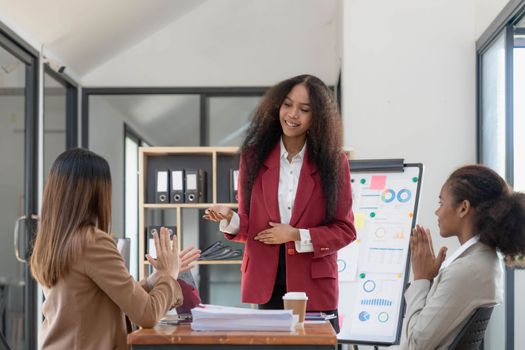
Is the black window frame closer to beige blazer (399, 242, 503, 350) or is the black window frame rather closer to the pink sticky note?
the pink sticky note

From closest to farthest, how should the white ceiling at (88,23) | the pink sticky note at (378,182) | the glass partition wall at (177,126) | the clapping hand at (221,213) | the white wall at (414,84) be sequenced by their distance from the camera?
1. the clapping hand at (221,213)
2. the pink sticky note at (378,182)
3. the white ceiling at (88,23)
4. the white wall at (414,84)
5. the glass partition wall at (177,126)

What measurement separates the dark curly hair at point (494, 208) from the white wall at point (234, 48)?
4140mm

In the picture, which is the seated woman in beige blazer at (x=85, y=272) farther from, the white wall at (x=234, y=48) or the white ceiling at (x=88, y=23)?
the white wall at (x=234, y=48)

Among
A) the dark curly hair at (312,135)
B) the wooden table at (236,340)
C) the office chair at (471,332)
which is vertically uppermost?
the dark curly hair at (312,135)

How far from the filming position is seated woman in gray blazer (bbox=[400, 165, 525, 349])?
2.19 meters

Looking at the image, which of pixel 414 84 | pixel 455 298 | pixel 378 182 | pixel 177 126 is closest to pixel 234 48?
pixel 177 126

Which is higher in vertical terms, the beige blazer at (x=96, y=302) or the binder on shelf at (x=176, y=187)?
the binder on shelf at (x=176, y=187)

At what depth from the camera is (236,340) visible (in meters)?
1.74

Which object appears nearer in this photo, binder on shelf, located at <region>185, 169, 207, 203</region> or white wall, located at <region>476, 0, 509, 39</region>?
white wall, located at <region>476, 0, 509, 39</region>

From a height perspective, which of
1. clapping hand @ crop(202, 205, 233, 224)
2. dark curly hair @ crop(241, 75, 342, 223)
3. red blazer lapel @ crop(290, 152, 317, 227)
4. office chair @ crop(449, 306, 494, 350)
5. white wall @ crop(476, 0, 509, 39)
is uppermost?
white wall @ crop(476, 0, 509, 39)

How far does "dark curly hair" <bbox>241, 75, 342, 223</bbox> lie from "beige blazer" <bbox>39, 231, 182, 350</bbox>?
0.59 m

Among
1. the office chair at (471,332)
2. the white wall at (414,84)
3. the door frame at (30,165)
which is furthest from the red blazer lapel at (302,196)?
the door frame at (30,165)

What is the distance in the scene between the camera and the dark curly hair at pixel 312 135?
2.39 meters

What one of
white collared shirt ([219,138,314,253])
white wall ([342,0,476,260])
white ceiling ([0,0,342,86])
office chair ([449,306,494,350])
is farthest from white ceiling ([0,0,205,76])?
office chair ([449,306,494,350])
